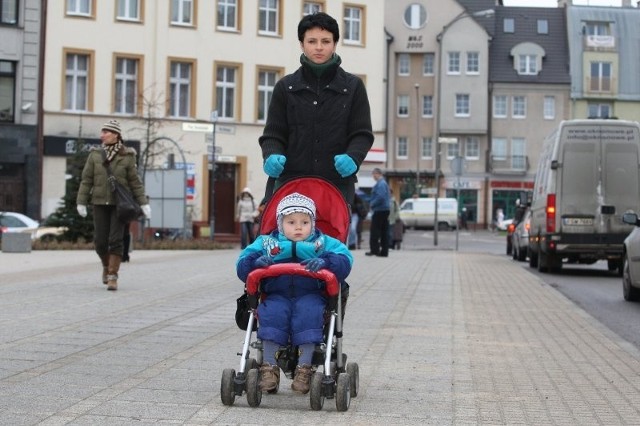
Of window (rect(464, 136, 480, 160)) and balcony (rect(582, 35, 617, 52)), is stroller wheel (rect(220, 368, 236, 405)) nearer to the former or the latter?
window (rect(464, 136, 480, 160))

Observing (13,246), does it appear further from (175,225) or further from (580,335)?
(580,335)

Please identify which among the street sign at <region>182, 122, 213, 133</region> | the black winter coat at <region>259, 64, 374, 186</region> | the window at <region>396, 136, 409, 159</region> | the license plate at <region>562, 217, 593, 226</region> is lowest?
the license plate at <region>562, 217, 593, 226</region>

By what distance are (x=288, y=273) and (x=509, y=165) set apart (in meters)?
74.2

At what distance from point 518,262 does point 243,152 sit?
2110cm

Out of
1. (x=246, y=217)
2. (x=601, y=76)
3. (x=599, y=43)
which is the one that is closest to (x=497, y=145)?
(x=601, y=76)

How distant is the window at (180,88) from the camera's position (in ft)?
157

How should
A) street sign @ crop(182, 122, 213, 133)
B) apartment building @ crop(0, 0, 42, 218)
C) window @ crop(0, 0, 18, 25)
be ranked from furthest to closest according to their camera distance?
window @ crop(0, 0, 18, 25)
apartment building @ crop(0, 0, 42, 218)
street sign @ crop(182, 122, 213, 133)

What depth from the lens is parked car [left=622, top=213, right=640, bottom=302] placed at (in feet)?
51.5

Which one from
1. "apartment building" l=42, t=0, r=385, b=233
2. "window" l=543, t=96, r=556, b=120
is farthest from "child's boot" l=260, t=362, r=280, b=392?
"window" l=543, t=96, r=556, b=120

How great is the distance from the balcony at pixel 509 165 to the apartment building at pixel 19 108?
131 feet

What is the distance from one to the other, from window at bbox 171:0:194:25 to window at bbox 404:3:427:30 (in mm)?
32514

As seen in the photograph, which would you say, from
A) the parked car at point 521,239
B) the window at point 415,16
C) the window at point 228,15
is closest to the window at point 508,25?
the window at point 415,16

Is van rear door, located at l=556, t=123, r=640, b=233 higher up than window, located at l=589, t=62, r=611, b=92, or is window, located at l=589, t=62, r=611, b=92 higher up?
window, located at l=589, t=62, r=611, b=92

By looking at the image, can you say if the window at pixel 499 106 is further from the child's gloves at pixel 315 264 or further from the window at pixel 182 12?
the child's gloves at pixel 315 264
